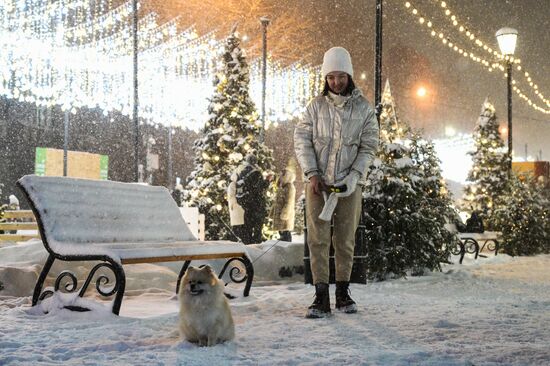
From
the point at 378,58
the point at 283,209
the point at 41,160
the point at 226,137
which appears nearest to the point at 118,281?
the point at 378,58

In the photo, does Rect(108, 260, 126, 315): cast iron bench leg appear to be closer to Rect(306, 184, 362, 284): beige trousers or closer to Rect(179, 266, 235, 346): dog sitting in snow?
Rect(179, 266, 235, 346): dog sitting in snow

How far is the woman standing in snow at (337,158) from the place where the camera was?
493cm

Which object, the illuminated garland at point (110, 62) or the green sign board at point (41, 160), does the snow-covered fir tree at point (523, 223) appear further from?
the green sign board at point (41, 160)

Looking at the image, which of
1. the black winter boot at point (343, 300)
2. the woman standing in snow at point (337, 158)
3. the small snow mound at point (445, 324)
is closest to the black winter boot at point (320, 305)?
the woman standing in snow at point (337, 158)

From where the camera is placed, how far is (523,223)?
1355 centimetres

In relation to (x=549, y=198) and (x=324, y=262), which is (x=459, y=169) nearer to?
(x=549, y=198)

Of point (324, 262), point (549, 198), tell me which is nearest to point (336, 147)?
point (324, 262)

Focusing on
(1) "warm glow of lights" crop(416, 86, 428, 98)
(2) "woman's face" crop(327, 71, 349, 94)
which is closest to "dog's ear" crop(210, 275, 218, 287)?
(2) "woman's face" crop(327, 71, 349, 94)

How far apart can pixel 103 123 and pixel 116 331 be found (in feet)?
103

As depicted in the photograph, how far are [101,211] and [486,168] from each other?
19.7 metres

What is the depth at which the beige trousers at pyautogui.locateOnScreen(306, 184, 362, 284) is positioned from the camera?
492 cm

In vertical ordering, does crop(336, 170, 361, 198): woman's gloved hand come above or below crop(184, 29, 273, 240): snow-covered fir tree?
Result: below

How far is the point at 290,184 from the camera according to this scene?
47.5 ft

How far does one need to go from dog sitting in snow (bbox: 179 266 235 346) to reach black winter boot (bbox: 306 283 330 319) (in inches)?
42.7
